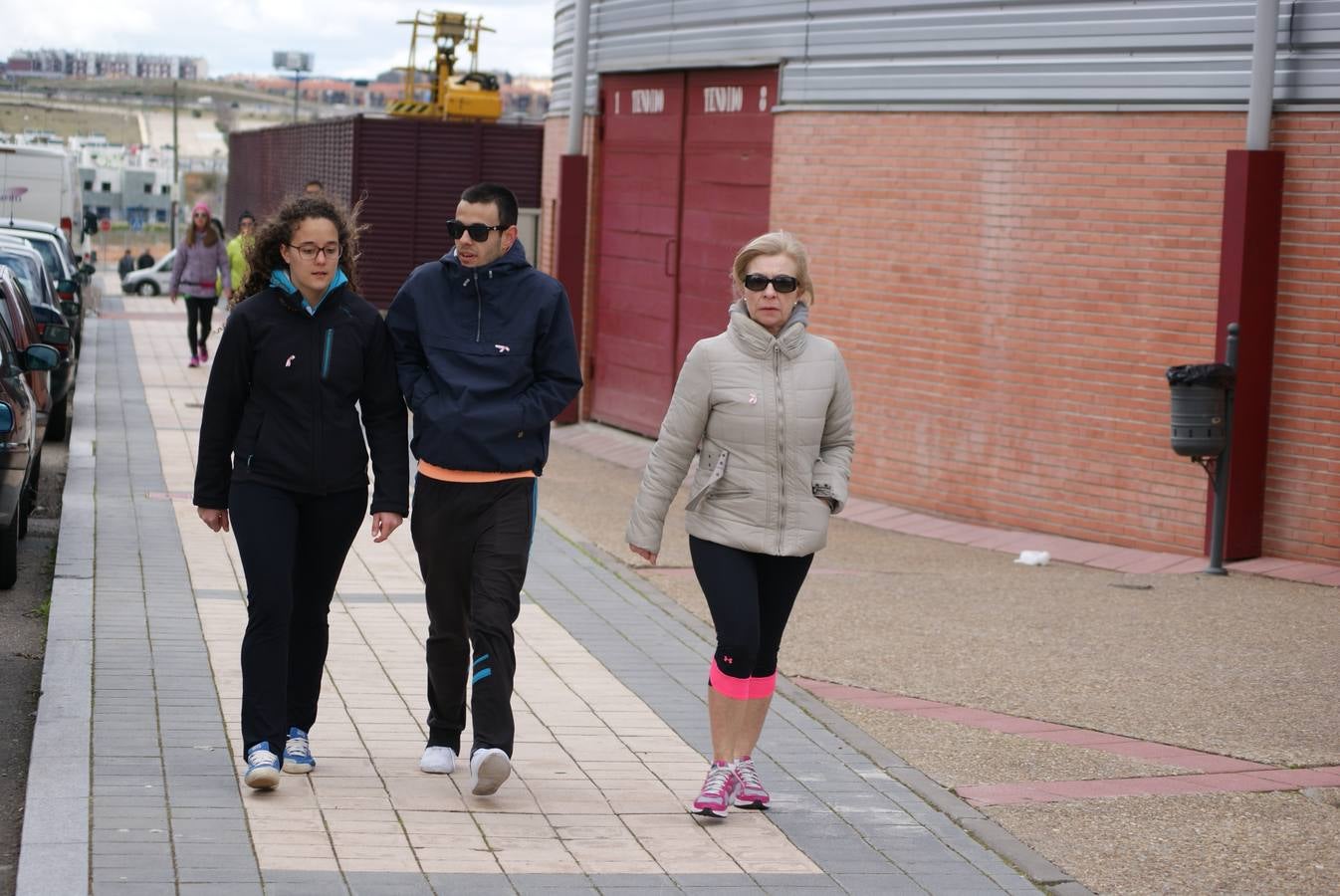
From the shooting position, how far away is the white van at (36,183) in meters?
25.9

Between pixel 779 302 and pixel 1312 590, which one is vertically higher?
pixel 779 302

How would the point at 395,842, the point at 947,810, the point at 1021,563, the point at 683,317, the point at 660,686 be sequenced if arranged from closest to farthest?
1. the point at 395,842
2. the point at 947,810
3. the point at 660,686
4. the point at 1021,563
5. the point at 683,317

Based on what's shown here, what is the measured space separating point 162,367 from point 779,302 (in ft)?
59.7

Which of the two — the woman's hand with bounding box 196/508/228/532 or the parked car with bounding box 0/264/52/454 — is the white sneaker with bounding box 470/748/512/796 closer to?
the woman's hand with bounding box 196/508/228/532

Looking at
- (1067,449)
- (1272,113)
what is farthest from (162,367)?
(1272,113)

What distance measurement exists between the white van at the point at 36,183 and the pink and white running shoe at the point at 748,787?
21.8 metres

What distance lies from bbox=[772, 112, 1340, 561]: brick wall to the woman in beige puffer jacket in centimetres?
646

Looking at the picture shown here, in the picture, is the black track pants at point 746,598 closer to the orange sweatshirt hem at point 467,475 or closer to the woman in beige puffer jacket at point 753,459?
the woman in beige puffer jacket at point 753,459

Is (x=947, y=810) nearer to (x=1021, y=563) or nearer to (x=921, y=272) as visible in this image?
(x=1021, y=563)

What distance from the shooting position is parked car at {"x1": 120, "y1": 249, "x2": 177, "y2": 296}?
51.3 metres

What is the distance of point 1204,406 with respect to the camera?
11.4m

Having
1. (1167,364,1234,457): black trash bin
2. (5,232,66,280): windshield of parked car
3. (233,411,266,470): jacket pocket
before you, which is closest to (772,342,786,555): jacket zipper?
(233,411,266,470): jacket pocket

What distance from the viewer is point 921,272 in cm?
1403

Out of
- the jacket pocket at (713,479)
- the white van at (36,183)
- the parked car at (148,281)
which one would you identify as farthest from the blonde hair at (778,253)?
the parked car at (148,281)
